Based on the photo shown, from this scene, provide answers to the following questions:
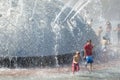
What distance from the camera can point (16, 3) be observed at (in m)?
20.4

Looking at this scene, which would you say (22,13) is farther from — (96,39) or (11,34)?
(96,39)

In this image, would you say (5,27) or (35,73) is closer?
(35,73)

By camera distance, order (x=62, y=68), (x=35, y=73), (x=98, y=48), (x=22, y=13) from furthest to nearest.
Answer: (x=98, y=48) < (x=22, y=13) < (x=62, y=68) < (x=35, y=73)

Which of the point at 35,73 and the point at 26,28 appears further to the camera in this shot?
the point at 26,28

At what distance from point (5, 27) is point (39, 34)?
72.2 inches

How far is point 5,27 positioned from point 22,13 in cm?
125

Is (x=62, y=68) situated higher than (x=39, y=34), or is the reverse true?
(x=39, y=34)

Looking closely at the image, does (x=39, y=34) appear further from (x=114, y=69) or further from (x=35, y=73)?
(x=114, y=69)

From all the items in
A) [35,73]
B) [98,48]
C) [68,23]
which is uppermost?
[68,23]

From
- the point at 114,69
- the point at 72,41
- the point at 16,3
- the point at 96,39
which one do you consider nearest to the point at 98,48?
the point at 96,39

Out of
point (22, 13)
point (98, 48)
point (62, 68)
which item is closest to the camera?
point (62, 68)

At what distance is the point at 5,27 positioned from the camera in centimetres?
1947

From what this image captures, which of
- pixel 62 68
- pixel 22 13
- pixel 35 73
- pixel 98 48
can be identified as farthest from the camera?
pixel 98 48

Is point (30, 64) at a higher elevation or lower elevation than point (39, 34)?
lower
